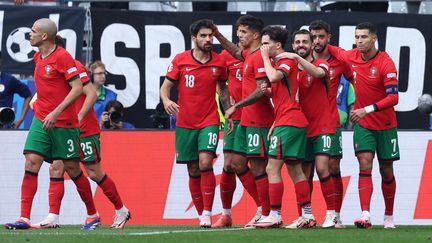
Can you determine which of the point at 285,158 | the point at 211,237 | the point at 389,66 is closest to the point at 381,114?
the point at 389,66

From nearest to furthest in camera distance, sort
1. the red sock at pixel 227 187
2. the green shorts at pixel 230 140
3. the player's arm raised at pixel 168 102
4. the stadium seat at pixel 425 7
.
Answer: the player's arm raised at pixel 168 102 → the green shorts at pixel 230 140 → the red sock at pixel 227 187 → the stadium seat at pixel 425 7

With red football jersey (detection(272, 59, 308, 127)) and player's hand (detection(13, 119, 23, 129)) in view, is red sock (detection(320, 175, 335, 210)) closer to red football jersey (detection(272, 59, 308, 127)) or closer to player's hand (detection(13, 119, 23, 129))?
red football jersey (detection(272, 59, 308, 127))

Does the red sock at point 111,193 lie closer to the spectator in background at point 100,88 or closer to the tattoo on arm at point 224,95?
the tattoo on arm at point 224,95

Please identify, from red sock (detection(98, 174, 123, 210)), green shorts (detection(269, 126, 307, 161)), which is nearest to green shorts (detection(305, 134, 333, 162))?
green shorts (detection(269, 126, 307, 161))

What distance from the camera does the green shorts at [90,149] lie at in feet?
50.4

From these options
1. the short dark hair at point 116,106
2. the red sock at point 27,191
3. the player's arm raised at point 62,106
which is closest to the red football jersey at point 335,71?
the player's arm raised at point 62,106

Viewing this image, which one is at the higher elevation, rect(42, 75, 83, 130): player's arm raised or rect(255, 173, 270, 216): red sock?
rect(42, 75, 83, 130): player's arm raised

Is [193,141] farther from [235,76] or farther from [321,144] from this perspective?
[321,144]

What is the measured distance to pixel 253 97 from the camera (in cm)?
1455

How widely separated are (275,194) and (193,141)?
1.71 metres

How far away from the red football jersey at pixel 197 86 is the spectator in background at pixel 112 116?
2.77 m

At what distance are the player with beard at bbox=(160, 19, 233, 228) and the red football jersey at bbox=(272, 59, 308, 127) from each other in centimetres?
115

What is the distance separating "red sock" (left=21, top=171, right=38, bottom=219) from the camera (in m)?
14.4

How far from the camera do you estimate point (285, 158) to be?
14031 millimetres
